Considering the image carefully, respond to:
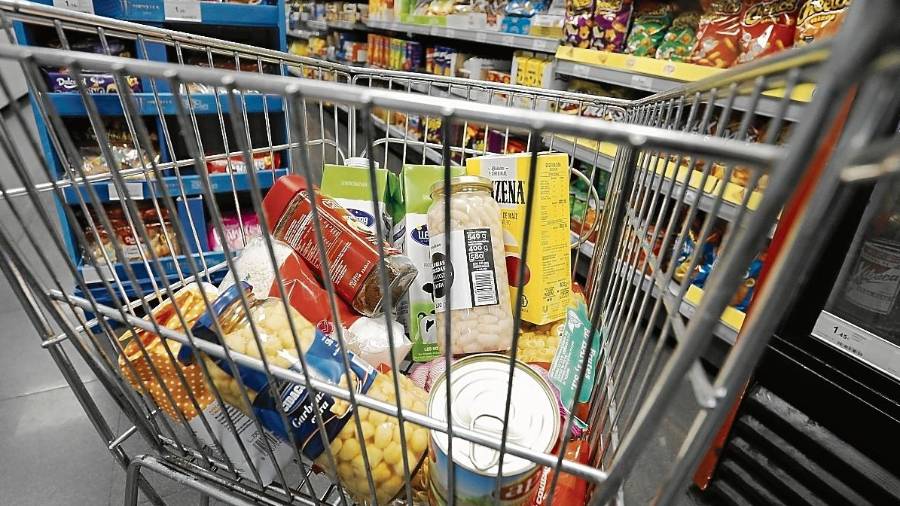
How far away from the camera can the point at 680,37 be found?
5.46 feet

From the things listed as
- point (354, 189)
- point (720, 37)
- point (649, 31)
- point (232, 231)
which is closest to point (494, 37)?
point (649, 31)

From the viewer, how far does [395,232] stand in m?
0.84

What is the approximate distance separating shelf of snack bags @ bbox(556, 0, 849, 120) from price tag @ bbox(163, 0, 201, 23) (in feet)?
4.28

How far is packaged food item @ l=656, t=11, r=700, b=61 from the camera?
1.65m

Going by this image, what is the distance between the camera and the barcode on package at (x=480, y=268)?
0.67 metres

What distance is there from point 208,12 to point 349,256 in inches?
53.4

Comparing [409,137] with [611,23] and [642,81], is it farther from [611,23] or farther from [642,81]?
[642,81]

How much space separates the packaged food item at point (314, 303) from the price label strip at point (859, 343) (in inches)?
32.4

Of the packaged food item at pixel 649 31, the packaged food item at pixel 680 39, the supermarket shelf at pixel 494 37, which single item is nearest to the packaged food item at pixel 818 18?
the packaged food item at pixel 680 39

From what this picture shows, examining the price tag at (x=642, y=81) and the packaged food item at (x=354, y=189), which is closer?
the packaged food item at (x=354, y=189)

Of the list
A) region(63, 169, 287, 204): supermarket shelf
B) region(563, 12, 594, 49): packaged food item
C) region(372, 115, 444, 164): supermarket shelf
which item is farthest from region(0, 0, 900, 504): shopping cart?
region(372, 115, 444, 164): supermarket shelf

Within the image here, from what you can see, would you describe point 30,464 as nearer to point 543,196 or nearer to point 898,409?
point 543,196

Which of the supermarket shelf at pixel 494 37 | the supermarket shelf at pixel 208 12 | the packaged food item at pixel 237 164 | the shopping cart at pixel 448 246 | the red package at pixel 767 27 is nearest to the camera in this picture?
the shopping cart at pixel 448 246

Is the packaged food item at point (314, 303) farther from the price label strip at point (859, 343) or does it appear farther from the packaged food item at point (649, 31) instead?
the packaged food item at point (649, 31)
